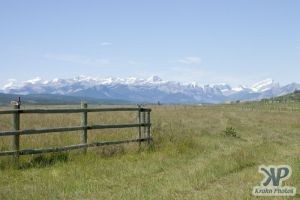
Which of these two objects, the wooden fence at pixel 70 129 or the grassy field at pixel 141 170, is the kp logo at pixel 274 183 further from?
the wooden fence at pixel 70 129

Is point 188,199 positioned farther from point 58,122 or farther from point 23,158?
point 58,122

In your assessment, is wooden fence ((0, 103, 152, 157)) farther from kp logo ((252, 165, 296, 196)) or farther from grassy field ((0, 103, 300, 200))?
kp logo ((252, 165, 296, 196))

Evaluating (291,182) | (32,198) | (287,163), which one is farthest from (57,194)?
(287,163)

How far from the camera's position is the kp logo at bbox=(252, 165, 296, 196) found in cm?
1073

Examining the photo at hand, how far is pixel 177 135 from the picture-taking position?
21.1 meters

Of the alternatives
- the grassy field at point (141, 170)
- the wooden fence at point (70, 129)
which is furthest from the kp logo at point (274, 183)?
the wooden fence at point (70, 129)

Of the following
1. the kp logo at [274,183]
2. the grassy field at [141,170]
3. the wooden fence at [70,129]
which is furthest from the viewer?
the wooden fence at [70,129]

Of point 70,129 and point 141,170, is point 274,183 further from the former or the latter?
point 70,129

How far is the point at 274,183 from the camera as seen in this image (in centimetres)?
1166

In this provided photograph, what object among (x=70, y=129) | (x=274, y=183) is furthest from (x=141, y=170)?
(x=274, y=183)

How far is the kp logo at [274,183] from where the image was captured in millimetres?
10734

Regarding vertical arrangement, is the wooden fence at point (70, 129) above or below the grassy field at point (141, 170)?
above

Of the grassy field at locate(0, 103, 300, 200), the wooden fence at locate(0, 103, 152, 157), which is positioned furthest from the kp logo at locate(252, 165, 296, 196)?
the wooden fence at locate(0, 103, 152, 157)

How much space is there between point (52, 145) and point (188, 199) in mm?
7951
